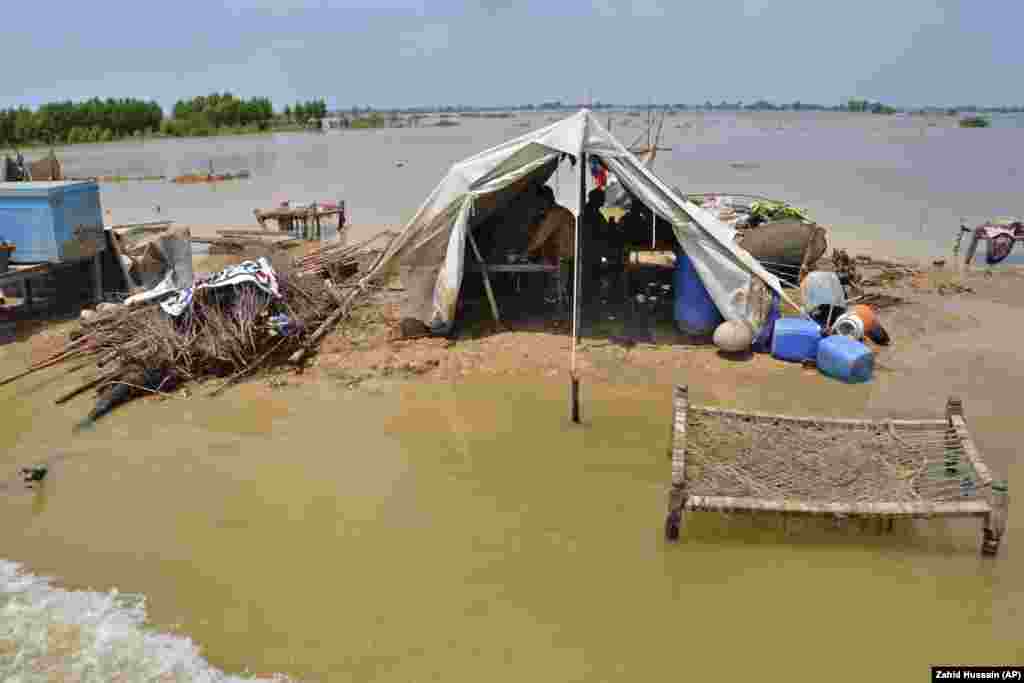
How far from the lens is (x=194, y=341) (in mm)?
7227

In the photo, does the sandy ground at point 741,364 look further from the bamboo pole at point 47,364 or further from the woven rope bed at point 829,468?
the bamboo pole at point 47,364

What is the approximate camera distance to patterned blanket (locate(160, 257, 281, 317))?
727 cm

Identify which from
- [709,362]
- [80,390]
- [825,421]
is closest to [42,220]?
[80,390]

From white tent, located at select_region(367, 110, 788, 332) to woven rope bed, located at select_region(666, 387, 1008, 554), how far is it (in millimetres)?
2319

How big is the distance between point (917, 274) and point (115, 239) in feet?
37.4

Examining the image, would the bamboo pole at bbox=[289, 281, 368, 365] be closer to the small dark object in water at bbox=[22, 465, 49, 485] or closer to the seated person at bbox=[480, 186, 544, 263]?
the seated person at bbox=[480, 186, 544, 263]

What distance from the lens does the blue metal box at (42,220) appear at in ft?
27.8

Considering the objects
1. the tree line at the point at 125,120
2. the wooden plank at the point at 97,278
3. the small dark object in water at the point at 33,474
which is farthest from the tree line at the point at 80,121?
the small dark object in water at the point at 33,474

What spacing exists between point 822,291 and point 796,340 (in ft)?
3.29

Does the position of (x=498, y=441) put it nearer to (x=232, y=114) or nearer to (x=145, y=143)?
(x=145, y=143)

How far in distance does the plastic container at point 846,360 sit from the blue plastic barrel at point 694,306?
1.10m

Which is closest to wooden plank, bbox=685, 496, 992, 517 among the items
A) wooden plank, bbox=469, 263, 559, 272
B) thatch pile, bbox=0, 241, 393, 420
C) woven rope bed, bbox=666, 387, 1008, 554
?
woven rope bed, bbox=666, 387, 1008, 554

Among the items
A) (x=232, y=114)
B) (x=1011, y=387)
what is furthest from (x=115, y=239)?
(x=232, y=114)

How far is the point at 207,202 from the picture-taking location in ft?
71.3
